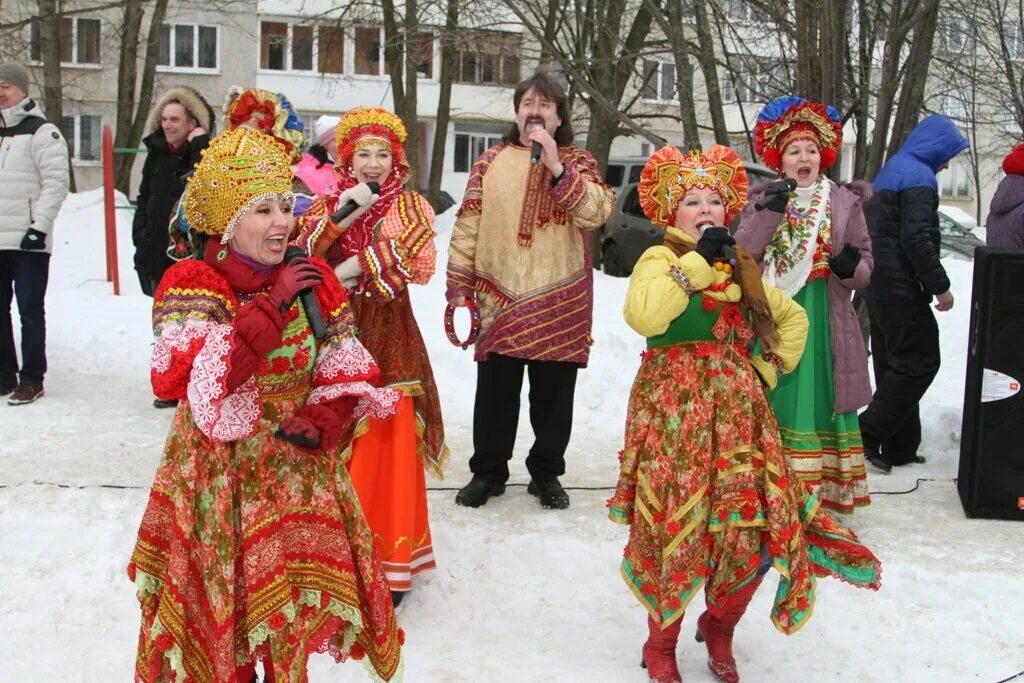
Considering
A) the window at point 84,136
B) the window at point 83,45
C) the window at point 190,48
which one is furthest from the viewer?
the window at point 84,136

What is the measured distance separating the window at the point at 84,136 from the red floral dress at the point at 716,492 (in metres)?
30.8

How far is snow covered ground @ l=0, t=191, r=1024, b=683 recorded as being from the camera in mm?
4188

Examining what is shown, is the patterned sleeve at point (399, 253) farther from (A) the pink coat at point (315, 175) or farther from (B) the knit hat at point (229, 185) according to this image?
(B) the knit hat at point (229, 185)

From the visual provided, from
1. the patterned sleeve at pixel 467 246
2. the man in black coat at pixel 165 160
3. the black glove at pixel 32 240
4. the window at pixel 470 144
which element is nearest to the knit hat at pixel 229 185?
the patterned sleeve at pixel 467 246

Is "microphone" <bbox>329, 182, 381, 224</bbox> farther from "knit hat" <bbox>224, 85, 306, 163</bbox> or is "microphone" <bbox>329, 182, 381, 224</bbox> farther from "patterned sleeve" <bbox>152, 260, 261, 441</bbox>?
"patterned sleeve" <bbox>152, 260, 261, 441</bbox>

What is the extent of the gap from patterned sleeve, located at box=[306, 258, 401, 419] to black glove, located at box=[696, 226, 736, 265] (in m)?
1.07

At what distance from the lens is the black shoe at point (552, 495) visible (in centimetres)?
525

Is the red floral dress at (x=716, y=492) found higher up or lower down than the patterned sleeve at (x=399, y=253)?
lower down

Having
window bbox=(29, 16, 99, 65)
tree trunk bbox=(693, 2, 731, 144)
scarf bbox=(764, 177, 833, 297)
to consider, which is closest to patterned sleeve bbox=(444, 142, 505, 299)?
scarf bbox=(764, 177, 833, 297)

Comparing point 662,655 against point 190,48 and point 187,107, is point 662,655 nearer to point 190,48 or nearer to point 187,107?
point 187,107

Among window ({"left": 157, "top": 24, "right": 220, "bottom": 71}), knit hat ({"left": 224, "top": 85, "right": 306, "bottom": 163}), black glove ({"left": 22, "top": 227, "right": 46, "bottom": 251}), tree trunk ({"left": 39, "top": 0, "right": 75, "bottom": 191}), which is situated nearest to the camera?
knit hat ({"left": 224, "top": 85, "right": 306, "bottom": 163})

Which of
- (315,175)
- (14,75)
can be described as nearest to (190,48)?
(14,75)

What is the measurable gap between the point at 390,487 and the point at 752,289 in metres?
1.57

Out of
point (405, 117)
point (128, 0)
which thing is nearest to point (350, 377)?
point (128, 0)
